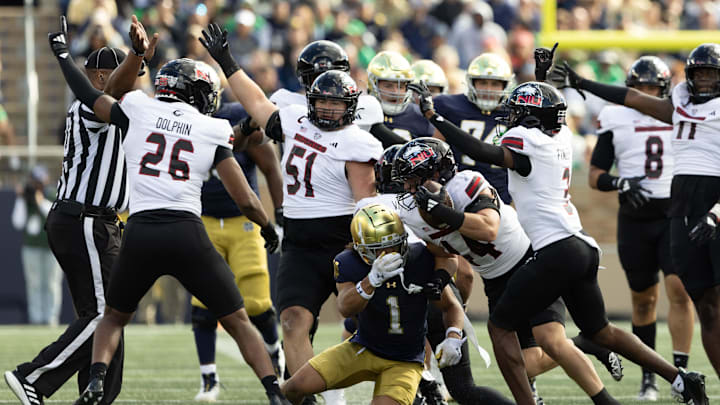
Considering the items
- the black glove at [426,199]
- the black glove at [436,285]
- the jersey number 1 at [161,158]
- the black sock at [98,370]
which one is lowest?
the black sock at [98,370]

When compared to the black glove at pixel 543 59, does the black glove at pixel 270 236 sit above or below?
below

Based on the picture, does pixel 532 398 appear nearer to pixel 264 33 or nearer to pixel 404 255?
pixel 404 255

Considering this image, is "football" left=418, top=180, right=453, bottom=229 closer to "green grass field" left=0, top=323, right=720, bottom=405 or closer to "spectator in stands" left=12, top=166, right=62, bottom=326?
"green grass field" left=0, top=323, right=720, bottom=405

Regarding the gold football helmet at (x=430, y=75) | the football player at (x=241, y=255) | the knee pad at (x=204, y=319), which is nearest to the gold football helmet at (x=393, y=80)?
the gold football helmet at (x=430, y=75)

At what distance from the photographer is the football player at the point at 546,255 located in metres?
5.38

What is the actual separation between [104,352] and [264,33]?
883 cm

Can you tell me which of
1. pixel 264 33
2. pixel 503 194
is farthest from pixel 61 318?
pixel 503 194

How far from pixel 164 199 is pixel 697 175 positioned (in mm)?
2880

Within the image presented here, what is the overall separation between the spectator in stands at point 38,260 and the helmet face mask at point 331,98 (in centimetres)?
697

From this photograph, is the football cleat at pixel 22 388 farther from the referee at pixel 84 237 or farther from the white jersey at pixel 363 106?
the white jersey at pixel 363 106

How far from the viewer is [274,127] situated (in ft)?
19.1

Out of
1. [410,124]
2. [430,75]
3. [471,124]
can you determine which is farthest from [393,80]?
[430,75]

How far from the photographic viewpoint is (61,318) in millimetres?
12250

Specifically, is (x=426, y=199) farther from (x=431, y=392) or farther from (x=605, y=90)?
(x=605, y=90)
